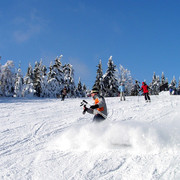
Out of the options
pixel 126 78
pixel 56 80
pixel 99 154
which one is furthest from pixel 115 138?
pixel 126 78

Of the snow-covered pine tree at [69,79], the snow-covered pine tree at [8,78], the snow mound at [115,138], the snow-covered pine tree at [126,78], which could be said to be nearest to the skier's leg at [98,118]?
the snow mound at [115,138]

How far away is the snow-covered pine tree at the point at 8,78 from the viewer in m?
27.4

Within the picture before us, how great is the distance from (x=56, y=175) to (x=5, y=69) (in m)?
26.2

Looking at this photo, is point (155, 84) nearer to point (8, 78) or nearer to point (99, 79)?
point (99, 79)

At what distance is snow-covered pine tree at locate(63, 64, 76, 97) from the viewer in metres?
39.8

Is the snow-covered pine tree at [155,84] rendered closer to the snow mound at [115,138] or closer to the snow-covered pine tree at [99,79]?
the snow-covered pine tree at [99,79]

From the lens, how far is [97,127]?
605 centimetres

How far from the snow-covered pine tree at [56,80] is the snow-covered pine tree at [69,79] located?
2.58m

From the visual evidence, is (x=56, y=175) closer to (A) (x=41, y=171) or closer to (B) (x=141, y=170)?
(A) (x=41, y=171)

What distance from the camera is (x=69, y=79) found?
40.2 meters

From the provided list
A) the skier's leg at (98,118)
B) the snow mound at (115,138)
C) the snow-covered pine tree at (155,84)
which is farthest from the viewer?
the snow-covered pine tree at (155,84)

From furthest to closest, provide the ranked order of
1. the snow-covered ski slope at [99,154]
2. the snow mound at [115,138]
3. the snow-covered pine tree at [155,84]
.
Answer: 1. the snow-covered pine tree at [155,84]
2. the snow mound at [115,138]
3. the snow-covered ski slope at [99,154]

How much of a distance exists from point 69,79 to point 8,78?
13914 millimetres

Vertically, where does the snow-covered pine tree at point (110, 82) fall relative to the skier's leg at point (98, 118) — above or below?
above
